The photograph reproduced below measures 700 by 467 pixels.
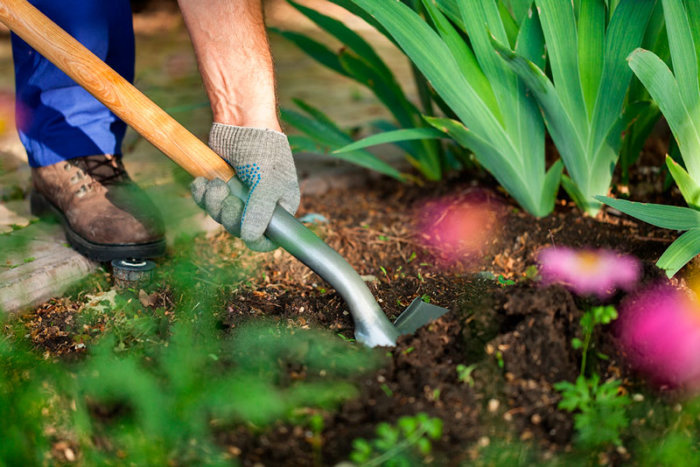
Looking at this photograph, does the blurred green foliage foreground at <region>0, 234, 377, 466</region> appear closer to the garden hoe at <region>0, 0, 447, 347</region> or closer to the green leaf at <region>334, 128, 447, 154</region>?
the garden hoe at <region>0, 0, 447, 347</region>

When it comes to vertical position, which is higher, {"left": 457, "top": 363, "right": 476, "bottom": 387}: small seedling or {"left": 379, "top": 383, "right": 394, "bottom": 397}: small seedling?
{"left": 457, "top": 363, "right": 476, "bottom": 387}: small seedling

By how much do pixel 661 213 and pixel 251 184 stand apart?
865 millimetres

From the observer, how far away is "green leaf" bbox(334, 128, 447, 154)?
69.5 inches

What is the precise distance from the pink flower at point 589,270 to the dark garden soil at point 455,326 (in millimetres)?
37

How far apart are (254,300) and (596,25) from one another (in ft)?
3.22

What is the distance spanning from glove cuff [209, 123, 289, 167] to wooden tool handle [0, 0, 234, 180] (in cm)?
5

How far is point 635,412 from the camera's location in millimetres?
1167

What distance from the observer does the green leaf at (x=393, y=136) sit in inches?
69.5

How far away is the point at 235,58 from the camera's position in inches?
60.5

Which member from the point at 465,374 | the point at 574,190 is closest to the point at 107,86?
the point at 465,374

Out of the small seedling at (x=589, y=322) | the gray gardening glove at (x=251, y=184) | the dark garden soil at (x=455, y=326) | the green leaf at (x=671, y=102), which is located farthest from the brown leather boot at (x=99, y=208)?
the green leaf at (x=671, y=102)

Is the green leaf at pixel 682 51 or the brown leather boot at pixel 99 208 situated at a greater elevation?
the green leaf at pixel 682 51

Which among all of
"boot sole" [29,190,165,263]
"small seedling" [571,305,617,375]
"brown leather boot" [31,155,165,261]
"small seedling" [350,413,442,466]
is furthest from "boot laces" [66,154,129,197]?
"small seedling" [571,305,617,375]

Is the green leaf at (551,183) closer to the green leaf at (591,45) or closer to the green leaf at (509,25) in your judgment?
the green leaf at (591,45)
